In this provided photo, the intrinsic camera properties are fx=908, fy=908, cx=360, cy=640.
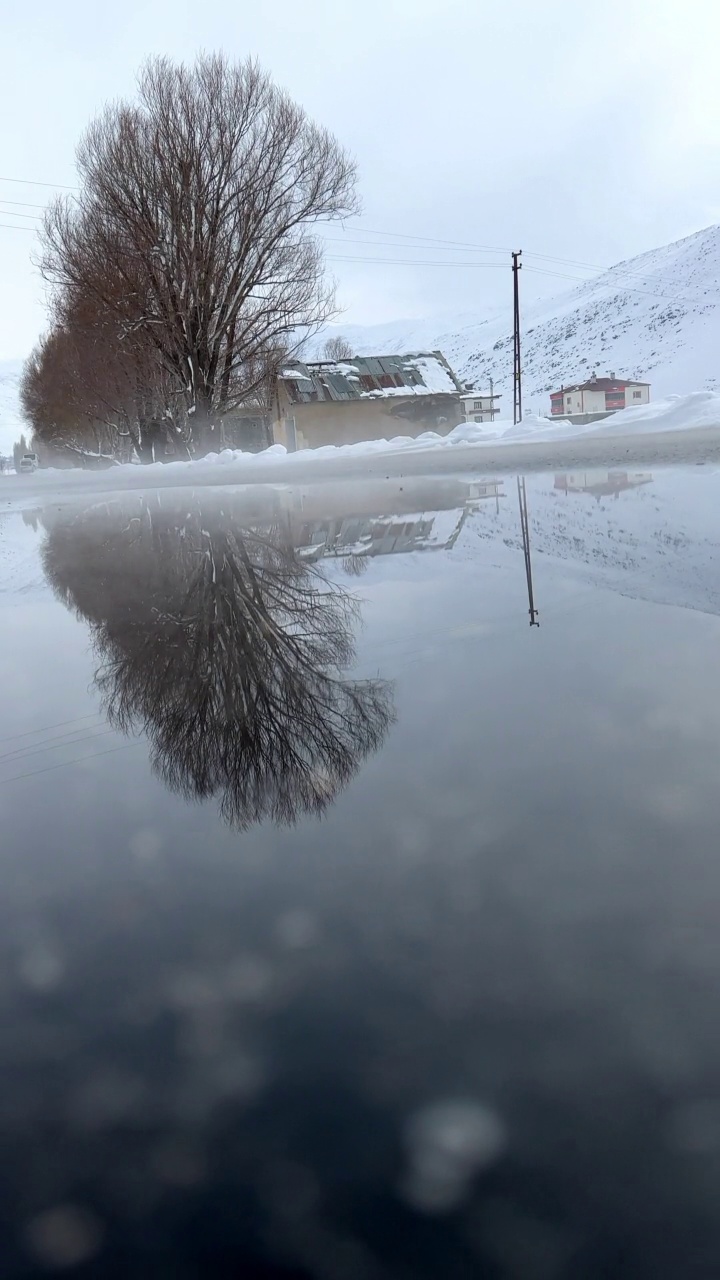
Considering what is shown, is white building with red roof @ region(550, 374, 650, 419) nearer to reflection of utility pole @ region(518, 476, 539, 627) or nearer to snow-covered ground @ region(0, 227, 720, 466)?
snow-covered ground @ region(0, 227, 720, 466)

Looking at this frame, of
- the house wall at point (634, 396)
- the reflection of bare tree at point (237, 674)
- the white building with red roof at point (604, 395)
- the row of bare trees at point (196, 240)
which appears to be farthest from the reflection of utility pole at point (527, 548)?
the house wall at point (634, 396)

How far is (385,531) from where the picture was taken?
7.49 m

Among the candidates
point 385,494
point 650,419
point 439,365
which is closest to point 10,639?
point 385,494

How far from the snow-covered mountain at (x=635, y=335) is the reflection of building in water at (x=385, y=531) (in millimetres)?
83189

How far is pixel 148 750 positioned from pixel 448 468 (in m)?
14.1

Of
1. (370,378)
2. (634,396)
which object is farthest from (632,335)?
(370,378)

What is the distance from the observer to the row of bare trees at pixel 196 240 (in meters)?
20.7

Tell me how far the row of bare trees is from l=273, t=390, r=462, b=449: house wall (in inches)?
771

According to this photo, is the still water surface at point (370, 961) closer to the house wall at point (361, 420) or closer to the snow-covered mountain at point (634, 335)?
the house wall at point (361, 420)

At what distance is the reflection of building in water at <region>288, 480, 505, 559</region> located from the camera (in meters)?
6.53

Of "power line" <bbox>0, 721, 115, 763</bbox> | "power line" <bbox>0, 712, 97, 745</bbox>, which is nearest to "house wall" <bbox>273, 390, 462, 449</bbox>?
"power line" <bbox>0, 712, 97, 745</bbox>

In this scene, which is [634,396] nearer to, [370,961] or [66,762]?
[66,762]

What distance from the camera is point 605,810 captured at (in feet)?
6.58

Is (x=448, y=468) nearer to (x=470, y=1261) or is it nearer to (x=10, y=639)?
(x=10, y=639)
